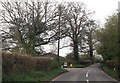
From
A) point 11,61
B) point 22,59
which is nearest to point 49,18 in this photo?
point 22,59

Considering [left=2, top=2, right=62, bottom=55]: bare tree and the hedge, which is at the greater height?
[left=2, top=2, right=62, bottom=55]: bare tree

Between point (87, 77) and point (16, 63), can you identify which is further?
point (87, 77)

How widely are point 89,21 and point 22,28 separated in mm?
31559

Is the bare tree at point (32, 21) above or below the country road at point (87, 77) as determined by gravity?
above

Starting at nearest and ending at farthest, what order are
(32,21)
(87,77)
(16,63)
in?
1. (16,63)
2. (87,77)
3. (32,21)

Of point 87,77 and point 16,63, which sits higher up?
point 16,63

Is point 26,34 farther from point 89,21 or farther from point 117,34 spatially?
point 89,21

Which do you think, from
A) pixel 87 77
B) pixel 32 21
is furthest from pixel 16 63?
pixel 32 21

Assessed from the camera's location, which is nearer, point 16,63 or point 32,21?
point 16,63

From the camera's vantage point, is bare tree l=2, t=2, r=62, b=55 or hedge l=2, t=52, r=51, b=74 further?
bare tree l=2, t=2, r=62, b=55

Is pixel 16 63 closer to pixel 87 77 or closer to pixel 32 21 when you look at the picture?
pixel 87 77

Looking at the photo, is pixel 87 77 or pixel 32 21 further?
pixel 32 21

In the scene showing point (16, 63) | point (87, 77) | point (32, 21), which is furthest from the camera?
point (32, 21)

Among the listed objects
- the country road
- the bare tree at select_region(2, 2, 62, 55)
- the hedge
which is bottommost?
the country road
